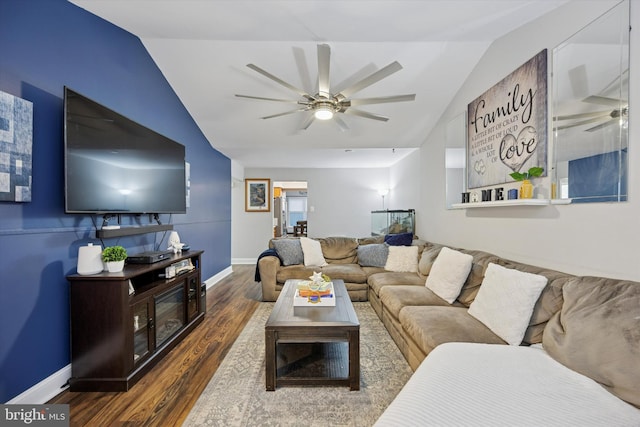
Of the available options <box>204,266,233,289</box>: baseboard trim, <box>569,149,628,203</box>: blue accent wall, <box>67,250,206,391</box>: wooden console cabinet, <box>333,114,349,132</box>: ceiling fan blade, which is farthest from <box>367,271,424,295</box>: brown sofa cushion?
<box>204,266,233,289</box>: baseboard trim

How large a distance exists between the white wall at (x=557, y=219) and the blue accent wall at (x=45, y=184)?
3512 millimetres

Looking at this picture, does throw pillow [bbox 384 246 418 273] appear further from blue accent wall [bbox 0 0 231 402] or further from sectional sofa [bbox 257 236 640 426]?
blue accent wall [bbox 0 0 231 402]

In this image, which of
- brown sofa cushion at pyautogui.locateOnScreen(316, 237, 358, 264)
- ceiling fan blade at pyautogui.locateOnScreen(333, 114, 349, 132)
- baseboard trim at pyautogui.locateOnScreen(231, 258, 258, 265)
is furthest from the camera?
baseboard trim at pyautogui.locateOnScreen(231, 258, 258, 265)

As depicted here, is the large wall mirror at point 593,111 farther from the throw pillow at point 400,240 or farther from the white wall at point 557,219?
the throw pillow at point 400,240

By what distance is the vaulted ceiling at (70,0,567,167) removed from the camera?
6.81ft

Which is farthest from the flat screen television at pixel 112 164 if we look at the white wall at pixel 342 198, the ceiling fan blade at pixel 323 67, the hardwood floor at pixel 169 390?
the white wall at pixel 342 198

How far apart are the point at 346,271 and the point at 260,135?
245 cm

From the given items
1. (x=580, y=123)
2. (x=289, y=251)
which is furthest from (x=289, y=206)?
(x=580, y=123)

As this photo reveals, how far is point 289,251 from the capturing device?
397cm

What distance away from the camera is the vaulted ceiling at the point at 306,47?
207 centimetres

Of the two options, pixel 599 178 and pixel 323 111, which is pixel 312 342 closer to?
pixel 323 111

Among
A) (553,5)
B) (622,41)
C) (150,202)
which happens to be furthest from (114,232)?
(553,5)

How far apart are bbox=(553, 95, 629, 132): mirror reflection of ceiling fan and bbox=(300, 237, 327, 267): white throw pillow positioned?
3.06 meters

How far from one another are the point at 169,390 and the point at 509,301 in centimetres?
241
